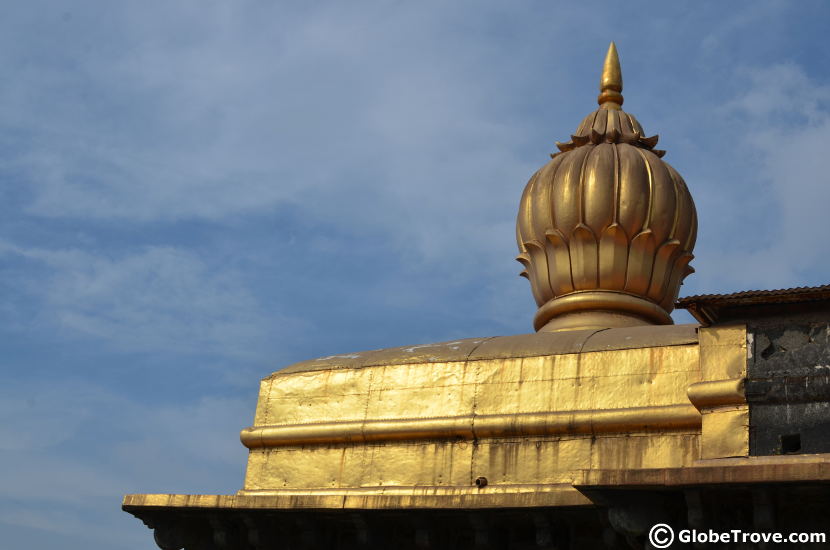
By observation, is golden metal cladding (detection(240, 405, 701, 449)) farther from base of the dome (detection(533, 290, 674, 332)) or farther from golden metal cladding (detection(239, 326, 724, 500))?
base of the dome (detection(533, 290, 674, 332))

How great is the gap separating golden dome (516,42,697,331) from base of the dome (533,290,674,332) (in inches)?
0.5

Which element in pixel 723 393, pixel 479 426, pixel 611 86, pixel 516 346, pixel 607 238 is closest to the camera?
pixel 723 393

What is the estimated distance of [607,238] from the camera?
1778 centimetres

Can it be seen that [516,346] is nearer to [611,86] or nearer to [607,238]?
[607,238]

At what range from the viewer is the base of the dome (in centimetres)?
1738

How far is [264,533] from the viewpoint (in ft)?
46.2

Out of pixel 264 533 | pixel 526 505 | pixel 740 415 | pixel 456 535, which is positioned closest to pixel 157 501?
pixel 264 533

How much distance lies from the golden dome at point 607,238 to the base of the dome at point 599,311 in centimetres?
1

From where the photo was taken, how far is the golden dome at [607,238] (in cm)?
1759

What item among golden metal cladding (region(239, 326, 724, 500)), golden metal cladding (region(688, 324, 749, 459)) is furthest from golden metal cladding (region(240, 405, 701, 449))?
golden metal cladding (region(688, 324, 749, 459))

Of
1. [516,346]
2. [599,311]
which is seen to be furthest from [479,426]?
[599,311]

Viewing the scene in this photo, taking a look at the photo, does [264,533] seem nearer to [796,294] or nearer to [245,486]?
[245,486]

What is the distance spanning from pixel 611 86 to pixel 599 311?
4.41m

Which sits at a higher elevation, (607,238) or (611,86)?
(611,86)
